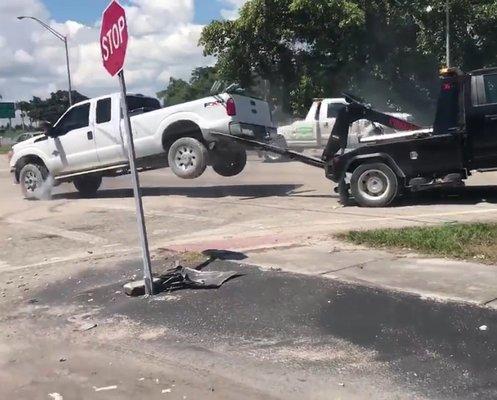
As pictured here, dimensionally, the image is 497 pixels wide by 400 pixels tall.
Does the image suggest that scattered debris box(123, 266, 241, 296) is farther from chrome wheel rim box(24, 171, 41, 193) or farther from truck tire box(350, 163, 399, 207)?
chrome wheel rim box(24, 171, 41, 193)

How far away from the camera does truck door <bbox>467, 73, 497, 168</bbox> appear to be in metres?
10.5

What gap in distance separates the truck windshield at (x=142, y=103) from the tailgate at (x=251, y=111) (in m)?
2.28

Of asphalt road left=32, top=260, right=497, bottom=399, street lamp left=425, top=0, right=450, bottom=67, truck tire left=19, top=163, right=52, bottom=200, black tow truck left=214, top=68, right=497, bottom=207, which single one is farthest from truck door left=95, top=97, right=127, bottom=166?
street lamp left=425, top=0, right=450, bottom=67

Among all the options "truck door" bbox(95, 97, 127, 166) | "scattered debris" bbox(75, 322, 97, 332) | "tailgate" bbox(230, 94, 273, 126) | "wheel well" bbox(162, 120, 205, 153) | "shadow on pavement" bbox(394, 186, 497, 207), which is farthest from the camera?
"truck door" bbox(95, 97, 127, 166)

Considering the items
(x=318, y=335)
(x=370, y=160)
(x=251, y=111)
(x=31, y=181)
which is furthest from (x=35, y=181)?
(x=318, y=335)

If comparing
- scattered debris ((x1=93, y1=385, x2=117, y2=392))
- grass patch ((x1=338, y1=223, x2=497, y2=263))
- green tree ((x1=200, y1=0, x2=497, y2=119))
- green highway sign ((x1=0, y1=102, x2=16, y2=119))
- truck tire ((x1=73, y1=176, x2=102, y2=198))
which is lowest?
scattered debris ((x1=93, y1=385, x2=117, y2=392))

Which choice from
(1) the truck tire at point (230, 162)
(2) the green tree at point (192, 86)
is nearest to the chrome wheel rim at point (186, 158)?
(1) the truck tire at point (230, 162)

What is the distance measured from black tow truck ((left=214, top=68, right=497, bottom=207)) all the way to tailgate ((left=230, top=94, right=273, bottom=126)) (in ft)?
7.37

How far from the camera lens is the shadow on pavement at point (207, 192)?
47.3 ft

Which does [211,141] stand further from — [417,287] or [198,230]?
[417,287]

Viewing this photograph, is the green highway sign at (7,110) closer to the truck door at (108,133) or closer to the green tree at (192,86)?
the green tree at (192,86)

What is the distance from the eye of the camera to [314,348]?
5023 mm

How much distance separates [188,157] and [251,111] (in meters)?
1.56

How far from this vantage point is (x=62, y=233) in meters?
10.8
